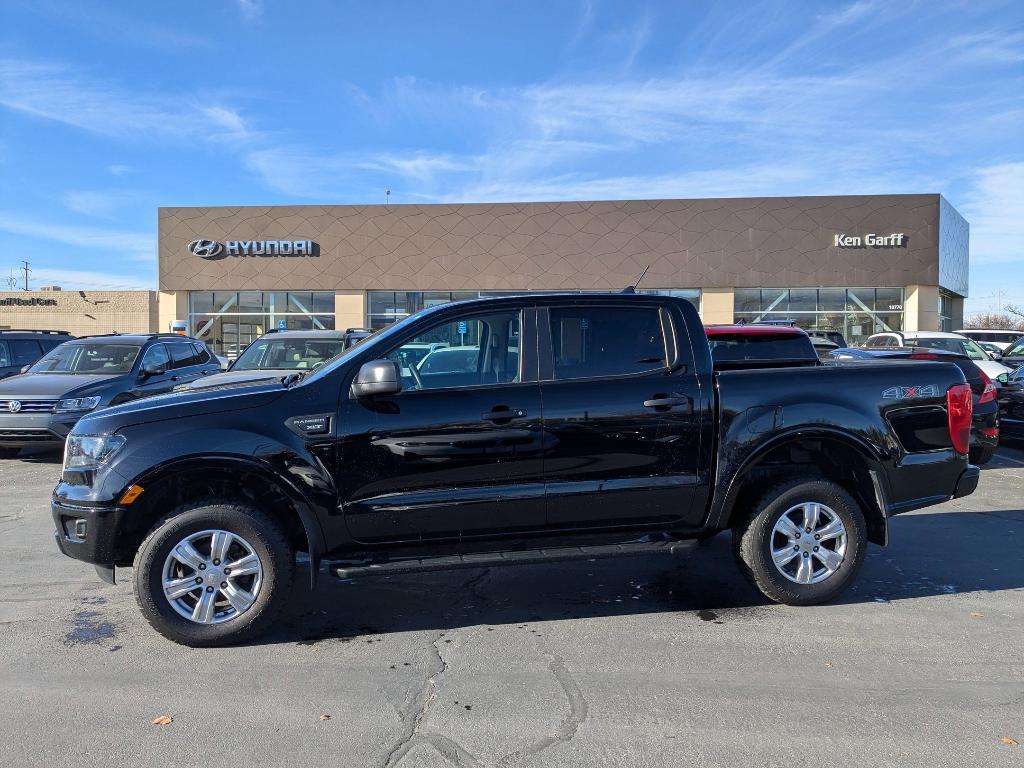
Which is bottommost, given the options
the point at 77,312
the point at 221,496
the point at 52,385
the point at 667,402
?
the point at 221,496

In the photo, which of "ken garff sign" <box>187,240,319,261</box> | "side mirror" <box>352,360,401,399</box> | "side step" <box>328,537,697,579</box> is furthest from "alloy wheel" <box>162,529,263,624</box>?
"ken garff sign" <box>187,240,319,261</box>

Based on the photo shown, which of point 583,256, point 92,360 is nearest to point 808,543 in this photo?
point 92,360

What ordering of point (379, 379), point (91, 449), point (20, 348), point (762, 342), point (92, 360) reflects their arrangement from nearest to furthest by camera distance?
point (379, 379) < point (91, 449) < point (762, 342) < point (92, 360) < point (20, 348)

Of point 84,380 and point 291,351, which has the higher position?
point 291,351

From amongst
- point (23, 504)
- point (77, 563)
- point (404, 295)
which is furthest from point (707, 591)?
point (404, 295)

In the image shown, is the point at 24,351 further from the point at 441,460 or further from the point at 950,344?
the point at 950,344

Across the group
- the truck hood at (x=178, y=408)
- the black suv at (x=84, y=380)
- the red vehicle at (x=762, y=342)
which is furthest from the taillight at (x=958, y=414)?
the black suv at (x=84, y=380)

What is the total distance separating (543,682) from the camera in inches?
151

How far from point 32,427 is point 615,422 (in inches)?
349

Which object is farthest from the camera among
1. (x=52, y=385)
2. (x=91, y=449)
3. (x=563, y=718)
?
(x=52, y=385)

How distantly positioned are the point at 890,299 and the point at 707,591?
1239 inches

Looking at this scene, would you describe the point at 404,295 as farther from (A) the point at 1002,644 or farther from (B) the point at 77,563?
(A) the point at 1002,644

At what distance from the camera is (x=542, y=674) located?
12.9ft

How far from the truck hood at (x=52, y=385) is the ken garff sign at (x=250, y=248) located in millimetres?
23397
